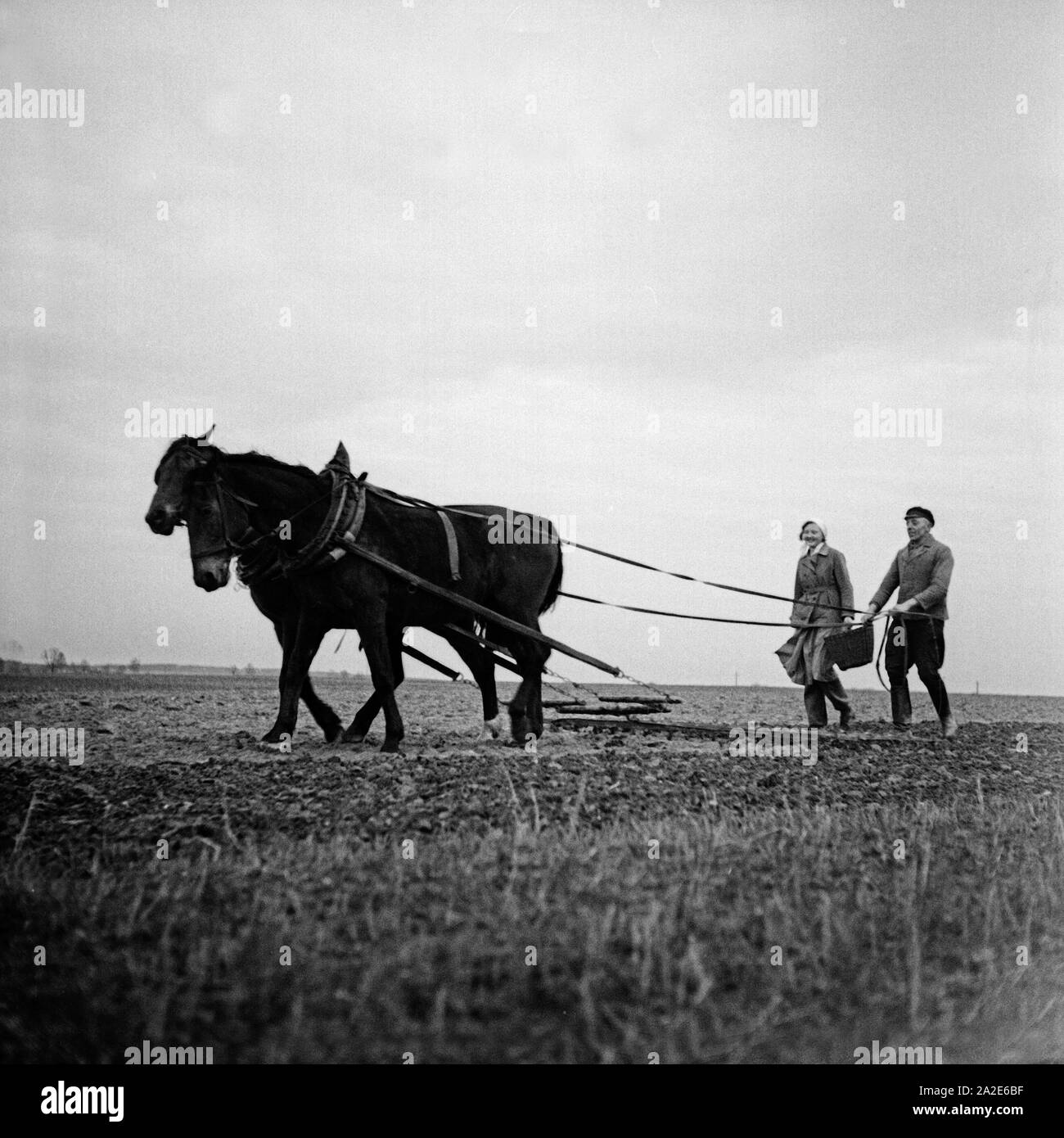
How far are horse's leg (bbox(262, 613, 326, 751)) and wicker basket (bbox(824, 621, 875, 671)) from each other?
18.4 ft

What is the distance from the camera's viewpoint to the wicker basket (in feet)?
42.0

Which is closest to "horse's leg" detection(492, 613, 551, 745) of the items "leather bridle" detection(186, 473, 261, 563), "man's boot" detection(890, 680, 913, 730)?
"leather bridle" detection(186, 473, 261, 563)

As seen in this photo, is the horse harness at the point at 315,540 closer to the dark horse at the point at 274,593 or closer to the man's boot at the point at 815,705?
the dark horse at the point at 274,593

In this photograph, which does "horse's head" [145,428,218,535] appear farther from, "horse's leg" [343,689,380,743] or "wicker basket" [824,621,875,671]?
"wicker basket" [824,621,875,671]

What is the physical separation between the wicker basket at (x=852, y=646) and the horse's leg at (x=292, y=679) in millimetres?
5600

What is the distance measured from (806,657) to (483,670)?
148 inches

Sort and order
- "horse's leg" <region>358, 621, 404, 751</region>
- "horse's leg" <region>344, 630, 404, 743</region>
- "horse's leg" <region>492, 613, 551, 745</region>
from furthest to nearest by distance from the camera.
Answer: "horse's leg" <region>344, 630, 404, 743</region> < "horse's leg" <region>492, 613, 551, 745</region> < "horse's leg" <region>358, 621, 404, 751</region>

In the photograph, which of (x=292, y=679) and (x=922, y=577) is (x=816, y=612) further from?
(x=292, y=679)

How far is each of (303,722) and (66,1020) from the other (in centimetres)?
1167

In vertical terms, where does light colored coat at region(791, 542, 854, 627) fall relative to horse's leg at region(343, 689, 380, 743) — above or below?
above

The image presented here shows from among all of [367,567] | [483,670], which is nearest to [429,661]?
[483,670]

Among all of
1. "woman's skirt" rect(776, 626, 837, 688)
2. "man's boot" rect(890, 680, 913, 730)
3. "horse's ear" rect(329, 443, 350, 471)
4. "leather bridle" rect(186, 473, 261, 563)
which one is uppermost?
"horse's ear" rect(329, 443, 350, 471)

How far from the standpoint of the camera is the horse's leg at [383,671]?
34.3 feet

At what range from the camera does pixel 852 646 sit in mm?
12859
